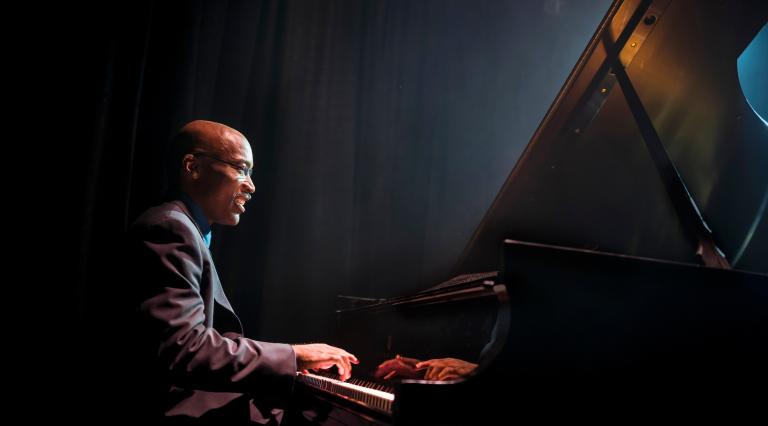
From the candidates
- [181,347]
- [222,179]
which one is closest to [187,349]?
[181,347]

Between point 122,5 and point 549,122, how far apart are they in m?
2.00

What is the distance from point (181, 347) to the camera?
1.10m

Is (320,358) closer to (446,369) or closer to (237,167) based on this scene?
(446,369)

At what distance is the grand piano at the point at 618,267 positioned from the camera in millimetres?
804

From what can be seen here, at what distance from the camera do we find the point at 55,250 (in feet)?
6.02

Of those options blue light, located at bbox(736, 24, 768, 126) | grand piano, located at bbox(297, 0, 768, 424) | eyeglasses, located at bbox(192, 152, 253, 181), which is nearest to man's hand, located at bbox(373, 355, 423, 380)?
grand piano, located at bbox(297, 0, 768, 424)

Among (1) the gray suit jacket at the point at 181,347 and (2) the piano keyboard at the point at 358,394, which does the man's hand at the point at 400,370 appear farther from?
(1) the gray suit jacket at the point at 181,347

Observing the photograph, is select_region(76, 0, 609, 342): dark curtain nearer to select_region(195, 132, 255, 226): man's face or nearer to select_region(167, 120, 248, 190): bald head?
select_region(167, 120, 248, 190): bald head

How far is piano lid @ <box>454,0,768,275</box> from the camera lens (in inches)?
58.0

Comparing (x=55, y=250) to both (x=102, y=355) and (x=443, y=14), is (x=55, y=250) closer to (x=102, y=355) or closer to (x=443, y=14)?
(x=102, y=355)

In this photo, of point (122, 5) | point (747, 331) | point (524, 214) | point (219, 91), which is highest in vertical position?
Result: point (122, 5)

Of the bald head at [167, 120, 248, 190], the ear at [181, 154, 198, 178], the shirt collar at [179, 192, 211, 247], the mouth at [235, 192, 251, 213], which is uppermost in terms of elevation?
the bald head at [167, 120, 248, 190]

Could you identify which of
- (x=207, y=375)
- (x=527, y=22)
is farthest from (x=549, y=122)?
(x=527, y=22)

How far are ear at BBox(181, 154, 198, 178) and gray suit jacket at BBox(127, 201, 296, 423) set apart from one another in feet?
1.10
